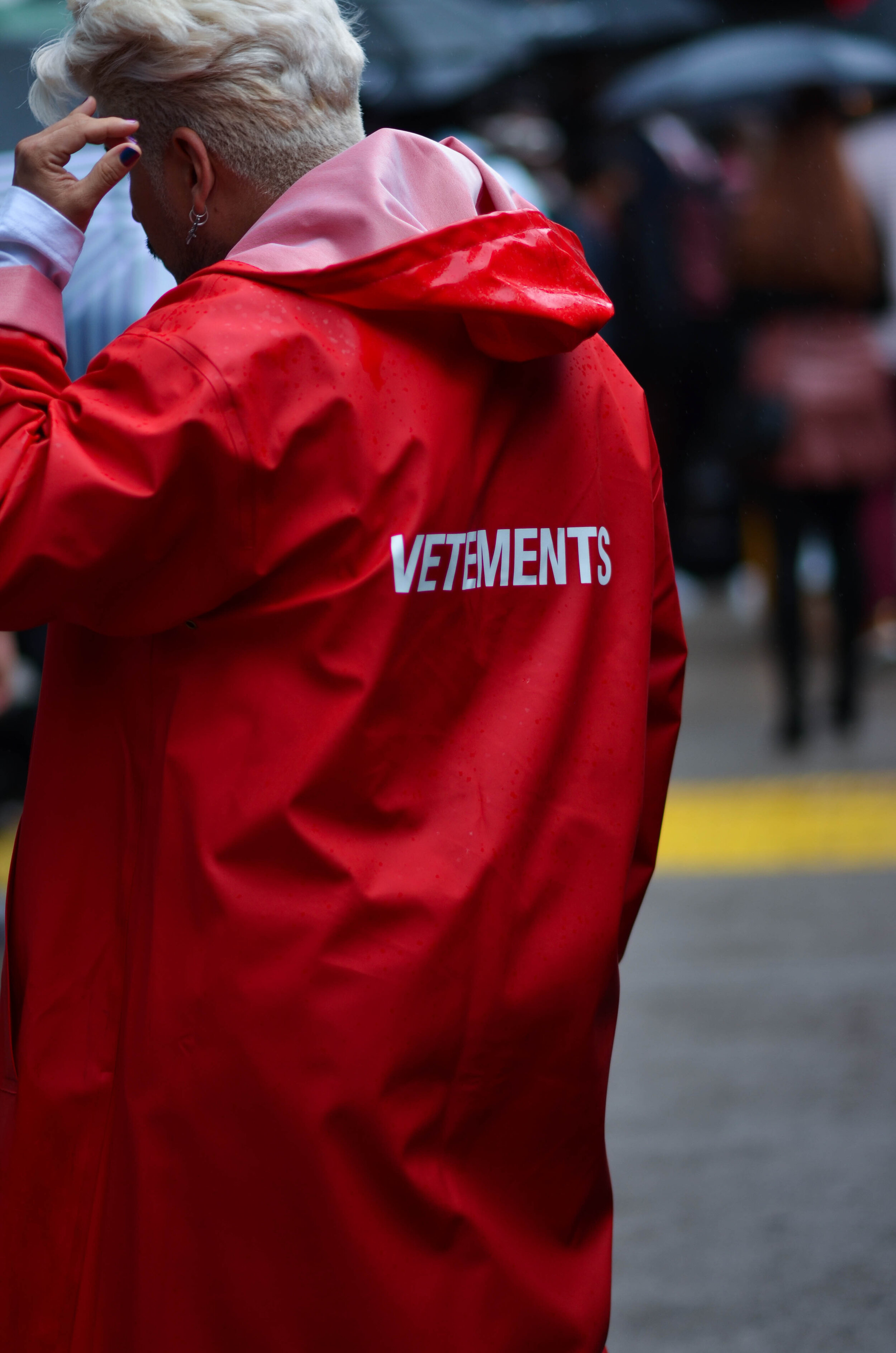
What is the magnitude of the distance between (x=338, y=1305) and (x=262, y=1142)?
0.51 ft

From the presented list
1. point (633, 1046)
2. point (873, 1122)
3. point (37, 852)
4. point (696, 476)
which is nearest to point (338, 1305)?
point (37, 852)

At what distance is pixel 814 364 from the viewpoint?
621cm

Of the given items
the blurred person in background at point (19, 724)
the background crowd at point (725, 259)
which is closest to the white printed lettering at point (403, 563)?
the background crowd at point (725, 259)

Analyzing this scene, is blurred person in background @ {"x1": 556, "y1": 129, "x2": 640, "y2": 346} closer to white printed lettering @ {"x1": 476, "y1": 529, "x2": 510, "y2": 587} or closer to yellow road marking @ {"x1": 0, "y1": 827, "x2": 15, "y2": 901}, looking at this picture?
yellow road marking @ {"x1": 0, "y1": 827, "x2": 15, "y2": 901}

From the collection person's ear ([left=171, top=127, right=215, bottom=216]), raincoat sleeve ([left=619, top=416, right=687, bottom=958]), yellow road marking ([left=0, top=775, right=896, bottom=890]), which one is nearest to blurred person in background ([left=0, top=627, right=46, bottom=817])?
yellow road marking ([left=0, top=775, right=896, bottom=890])

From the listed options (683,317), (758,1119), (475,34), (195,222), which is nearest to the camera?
(195,222)

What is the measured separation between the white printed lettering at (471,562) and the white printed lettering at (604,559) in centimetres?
14

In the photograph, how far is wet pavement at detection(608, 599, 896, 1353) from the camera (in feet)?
9.57

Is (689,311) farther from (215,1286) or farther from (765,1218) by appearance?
(215,1286)

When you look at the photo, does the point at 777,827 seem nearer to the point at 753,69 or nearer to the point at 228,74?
the point at 753,69

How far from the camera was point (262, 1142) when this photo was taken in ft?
4.79

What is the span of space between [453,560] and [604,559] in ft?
0.59

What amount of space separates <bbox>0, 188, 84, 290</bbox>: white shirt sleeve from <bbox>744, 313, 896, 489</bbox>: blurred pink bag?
4.69 metres

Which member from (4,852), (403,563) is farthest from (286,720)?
(4,852)
